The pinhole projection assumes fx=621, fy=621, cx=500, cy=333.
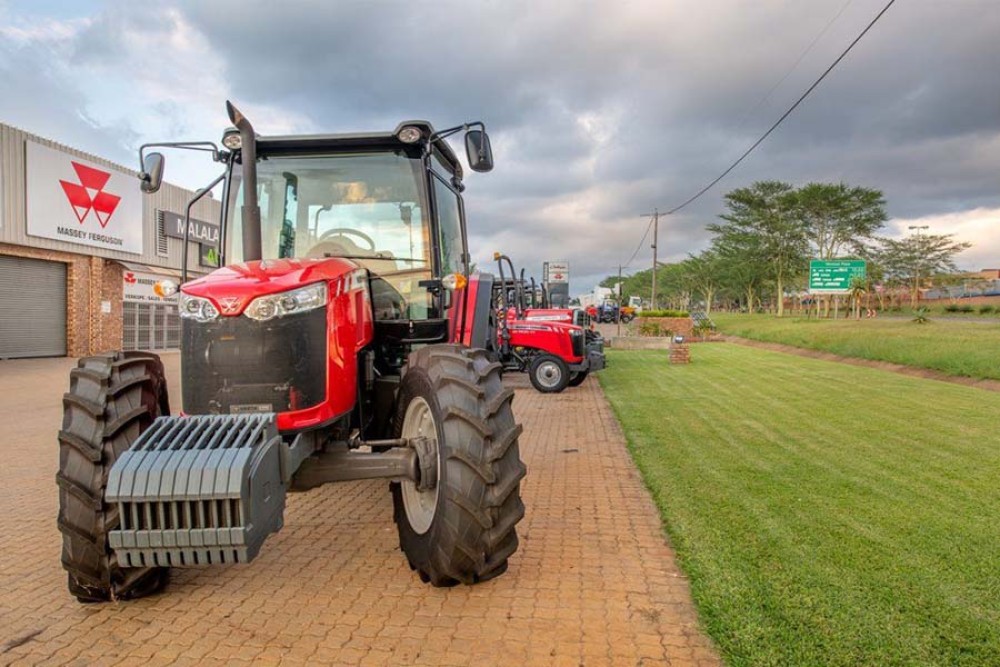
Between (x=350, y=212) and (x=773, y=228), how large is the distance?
49.1 metres

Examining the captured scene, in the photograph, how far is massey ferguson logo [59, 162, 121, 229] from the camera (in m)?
18.4

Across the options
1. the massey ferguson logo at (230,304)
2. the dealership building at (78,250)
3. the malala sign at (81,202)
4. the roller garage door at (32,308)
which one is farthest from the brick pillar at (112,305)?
the massey ferguson logo at (230,304)

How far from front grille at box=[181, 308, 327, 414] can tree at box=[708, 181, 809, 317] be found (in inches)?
1916

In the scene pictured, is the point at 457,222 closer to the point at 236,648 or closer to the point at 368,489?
the point at 368,489

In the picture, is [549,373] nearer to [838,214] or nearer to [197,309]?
[197,309]

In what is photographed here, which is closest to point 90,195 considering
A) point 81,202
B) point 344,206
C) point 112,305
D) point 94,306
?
point 81,202

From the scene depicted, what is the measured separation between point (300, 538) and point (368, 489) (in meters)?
1.39

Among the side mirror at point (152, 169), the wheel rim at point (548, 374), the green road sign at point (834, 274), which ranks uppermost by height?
the green road sign at point (834, 274)

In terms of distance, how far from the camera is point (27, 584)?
365cm

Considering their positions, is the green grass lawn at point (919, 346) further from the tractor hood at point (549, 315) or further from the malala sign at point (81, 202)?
the malala sign at point (81, 202)

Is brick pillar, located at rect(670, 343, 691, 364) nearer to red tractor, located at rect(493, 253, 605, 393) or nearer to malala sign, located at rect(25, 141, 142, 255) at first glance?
red tractor, located at rect(493, 253, 605, 393)

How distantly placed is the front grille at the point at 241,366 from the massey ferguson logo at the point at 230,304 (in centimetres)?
4

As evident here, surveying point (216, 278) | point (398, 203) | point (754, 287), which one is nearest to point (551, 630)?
point (216, 278)

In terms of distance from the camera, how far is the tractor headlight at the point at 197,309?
3244mm
